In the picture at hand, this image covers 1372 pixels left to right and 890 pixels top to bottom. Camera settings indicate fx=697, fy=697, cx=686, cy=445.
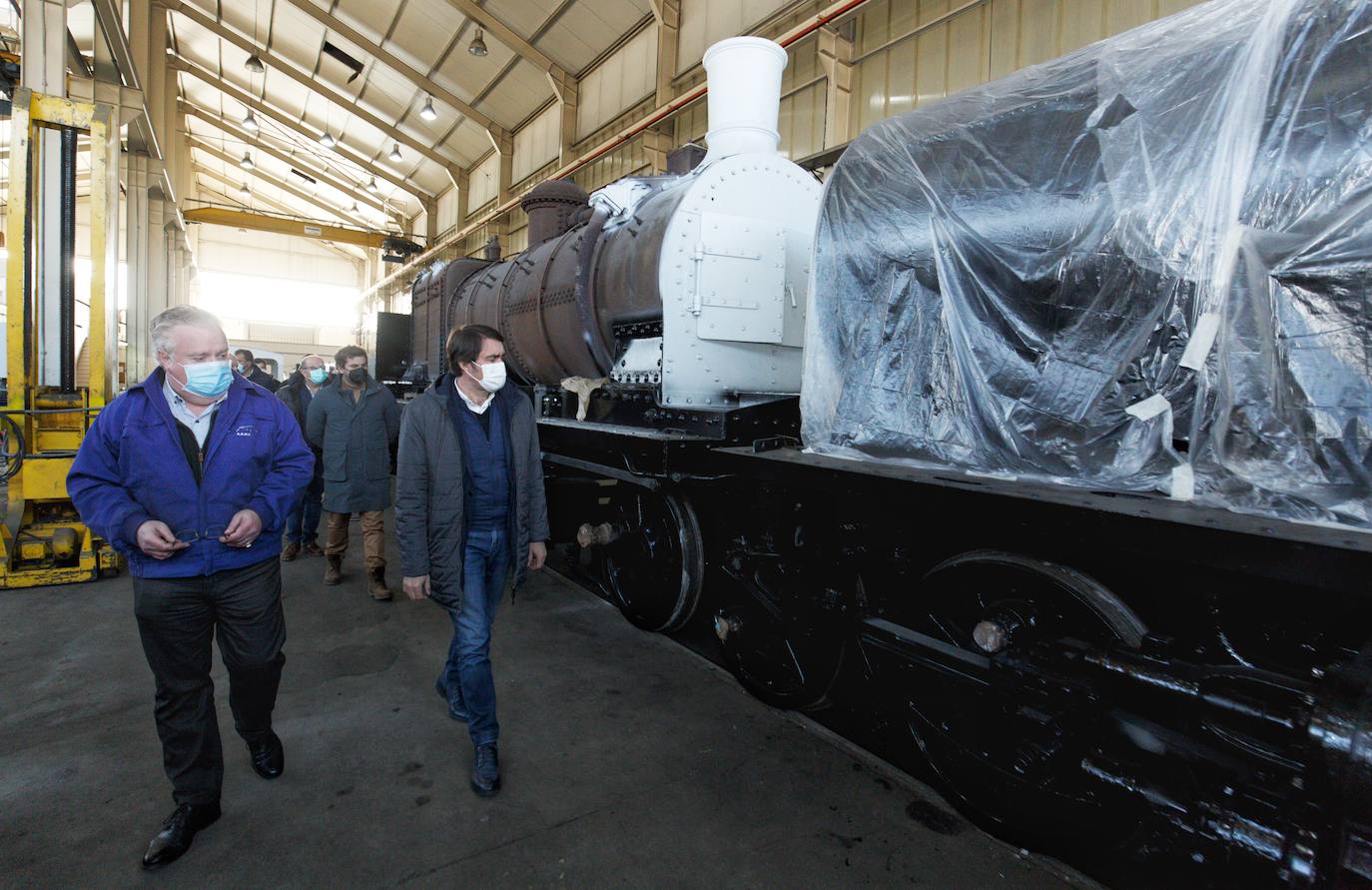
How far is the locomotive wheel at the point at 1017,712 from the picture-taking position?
2047 millimetres

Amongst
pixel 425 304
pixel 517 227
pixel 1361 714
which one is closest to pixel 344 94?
pixel 517 227

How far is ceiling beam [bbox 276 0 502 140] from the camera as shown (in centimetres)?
1464

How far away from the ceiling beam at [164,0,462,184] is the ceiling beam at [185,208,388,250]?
3.66 meters

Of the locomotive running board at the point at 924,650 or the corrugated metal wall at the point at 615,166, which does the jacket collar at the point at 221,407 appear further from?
the corrugated metal wall at the point at 615,166

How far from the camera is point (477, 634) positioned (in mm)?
2756

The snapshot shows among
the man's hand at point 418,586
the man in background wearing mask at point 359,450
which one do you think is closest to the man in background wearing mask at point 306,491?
the man in background wearing mask at point 359,450

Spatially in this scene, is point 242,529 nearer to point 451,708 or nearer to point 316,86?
point 451,708

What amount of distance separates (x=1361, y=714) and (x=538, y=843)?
2305 mm

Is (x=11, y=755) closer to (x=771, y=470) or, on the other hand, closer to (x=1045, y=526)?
(x=771, y=470)

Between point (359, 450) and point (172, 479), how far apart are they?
289 cm

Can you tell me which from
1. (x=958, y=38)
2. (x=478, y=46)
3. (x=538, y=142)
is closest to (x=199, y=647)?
(x=958, y=38)

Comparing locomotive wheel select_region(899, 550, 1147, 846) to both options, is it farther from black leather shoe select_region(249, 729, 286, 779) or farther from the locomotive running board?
black leather shoe select_region(249, 729, 286, 779)

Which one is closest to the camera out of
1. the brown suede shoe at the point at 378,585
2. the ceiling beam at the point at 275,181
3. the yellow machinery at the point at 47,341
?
the brown suede shoe at the point at 378,585

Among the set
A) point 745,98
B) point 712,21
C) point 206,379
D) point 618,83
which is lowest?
point 206,379
